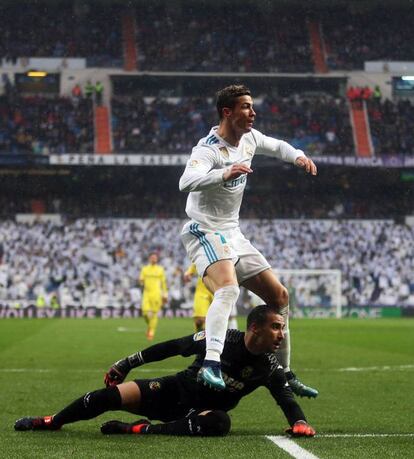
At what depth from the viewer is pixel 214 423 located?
23.4ft

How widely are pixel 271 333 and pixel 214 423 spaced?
79 cm

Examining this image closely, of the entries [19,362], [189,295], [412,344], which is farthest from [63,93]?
[19,362]

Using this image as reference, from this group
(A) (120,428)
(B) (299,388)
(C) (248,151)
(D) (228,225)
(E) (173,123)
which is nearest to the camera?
(A) (120,428)

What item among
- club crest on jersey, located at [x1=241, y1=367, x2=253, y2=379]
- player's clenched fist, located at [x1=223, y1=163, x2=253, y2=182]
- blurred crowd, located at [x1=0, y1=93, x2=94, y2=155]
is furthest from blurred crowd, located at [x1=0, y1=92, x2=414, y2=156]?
club crest on jersey, located at [x1=241, y1=367, x2=253, y2=379]

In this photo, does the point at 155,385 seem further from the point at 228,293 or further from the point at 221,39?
the point at 221,39

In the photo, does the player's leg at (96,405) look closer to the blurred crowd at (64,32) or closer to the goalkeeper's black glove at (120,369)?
the goalkeeper's black glove at (120,369)

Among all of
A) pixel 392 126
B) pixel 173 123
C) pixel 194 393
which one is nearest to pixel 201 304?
pixel 194 393

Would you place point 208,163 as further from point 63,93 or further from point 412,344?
point 63,93

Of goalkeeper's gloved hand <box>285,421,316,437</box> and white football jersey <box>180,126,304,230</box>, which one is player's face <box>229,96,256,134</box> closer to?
white football jersey <box>180,126,304,230</box>

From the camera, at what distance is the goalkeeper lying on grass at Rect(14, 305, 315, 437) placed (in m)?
7.08

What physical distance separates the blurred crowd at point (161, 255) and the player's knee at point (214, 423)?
3233cm

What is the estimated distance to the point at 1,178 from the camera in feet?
154

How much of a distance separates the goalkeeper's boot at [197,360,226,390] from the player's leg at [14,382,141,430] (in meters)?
0.52

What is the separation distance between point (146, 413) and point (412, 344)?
49.9 feet
